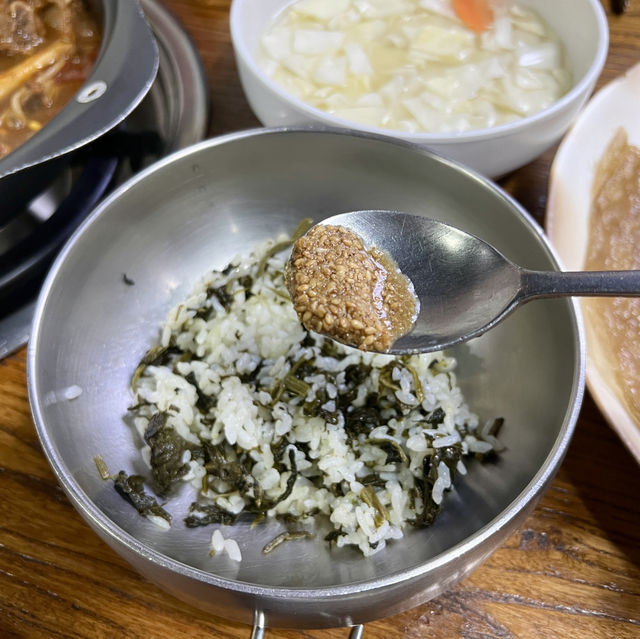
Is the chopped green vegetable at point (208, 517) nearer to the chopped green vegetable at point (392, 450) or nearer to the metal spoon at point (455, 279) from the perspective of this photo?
the chopped green vegetable at point (392, 450)

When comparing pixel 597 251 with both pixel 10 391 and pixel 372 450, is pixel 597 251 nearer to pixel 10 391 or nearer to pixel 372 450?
pixel 372 450

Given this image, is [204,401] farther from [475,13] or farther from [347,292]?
[475,13]

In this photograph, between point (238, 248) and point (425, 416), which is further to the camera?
point (238, 248)

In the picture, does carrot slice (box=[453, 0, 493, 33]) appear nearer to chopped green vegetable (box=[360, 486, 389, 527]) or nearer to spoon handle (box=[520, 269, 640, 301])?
spoon handle (box=[520, 269, 640, 301])

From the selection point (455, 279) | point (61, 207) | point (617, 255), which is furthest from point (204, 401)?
point (617, 255)

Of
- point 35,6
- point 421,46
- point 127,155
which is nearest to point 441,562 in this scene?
point 127,155

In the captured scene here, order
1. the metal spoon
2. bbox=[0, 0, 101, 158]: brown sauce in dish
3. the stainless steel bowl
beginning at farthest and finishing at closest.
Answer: bbox=[0, 0, 101, 158]: brown sauce in dish, the metal spoon, the stainless steel bowl

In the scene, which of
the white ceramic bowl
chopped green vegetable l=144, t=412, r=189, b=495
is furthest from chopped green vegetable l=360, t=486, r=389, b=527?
the white ceramic bowl
